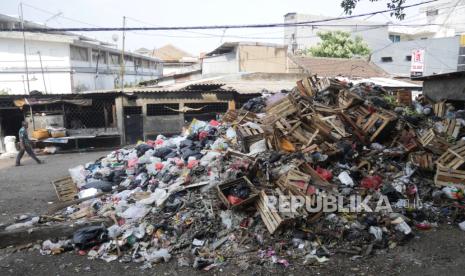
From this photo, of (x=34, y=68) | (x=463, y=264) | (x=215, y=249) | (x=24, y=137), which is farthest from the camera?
(x=34, y=68)

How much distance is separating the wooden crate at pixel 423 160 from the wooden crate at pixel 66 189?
742 cm

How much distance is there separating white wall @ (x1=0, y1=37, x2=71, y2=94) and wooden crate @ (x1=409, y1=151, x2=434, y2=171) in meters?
21.7

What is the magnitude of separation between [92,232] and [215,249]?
2.04 meters

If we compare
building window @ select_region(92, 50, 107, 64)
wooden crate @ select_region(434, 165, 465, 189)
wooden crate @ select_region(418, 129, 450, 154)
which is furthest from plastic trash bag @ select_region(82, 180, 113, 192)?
building window @ select_region(92, 50, 107, 64)

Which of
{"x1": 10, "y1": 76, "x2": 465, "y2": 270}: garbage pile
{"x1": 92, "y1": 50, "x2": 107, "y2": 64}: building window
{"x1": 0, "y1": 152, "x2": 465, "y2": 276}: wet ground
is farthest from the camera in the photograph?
{"x1": 92, "y1": 50, "x2": 107, "y2": 64}: building window

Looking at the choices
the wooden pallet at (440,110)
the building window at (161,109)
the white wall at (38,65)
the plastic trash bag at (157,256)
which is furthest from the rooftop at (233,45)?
the plastic trash bag at (157,256)

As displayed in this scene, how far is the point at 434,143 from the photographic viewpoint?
24.1 ft

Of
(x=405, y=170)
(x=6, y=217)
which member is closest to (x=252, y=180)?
(x=405, y=170)

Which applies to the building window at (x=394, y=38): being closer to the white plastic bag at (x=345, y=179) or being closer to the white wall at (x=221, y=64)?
the white wall at (x=221, y=64)

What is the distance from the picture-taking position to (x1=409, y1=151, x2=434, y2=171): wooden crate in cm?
685

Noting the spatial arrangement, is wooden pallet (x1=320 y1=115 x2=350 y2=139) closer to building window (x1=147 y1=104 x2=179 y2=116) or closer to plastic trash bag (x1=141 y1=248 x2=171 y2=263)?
plastic trash bag (x1=141 y1=248 x2=171 y2=263)

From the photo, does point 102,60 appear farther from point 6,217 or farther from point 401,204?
point 401,204

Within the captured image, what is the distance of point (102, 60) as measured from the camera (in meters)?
28.6

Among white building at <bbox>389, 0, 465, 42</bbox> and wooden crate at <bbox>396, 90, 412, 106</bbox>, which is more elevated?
white building at <bbox>389, 0, 465, 42</bbox>
